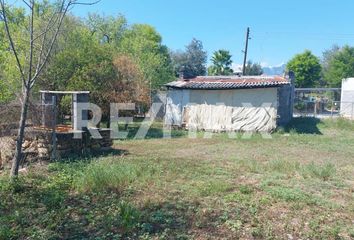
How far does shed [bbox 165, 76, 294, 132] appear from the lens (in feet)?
52.3

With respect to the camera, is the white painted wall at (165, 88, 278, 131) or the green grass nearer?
the green grass

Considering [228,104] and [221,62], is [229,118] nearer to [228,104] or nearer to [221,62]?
[228,104]

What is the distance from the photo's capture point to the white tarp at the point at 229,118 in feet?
52.4

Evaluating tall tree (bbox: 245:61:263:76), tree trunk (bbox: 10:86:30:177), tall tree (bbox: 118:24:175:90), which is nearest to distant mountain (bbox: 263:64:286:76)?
tall tree (bbox: 245:61:263:76)

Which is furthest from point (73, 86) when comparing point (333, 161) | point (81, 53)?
point (333, 161)

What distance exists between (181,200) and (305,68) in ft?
118

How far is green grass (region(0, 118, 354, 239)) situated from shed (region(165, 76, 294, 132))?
6809 millimetres

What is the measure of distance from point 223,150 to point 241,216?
6320mm

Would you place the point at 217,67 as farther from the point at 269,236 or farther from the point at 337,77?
the point at 269,236

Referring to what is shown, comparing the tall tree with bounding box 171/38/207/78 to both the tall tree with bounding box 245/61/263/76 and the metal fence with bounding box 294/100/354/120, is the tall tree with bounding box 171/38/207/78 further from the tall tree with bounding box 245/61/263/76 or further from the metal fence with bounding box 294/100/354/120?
the metal fence with bounding box 294/100/354/120

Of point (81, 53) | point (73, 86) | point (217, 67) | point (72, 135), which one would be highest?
point (217, 67)

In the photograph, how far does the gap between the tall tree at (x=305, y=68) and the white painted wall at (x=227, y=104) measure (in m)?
23.4

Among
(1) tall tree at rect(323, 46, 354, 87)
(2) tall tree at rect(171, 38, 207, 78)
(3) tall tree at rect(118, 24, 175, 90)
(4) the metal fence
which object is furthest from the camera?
(2) tall tree at rect(171, 38, 207, 78)

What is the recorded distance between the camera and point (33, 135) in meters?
8.56
